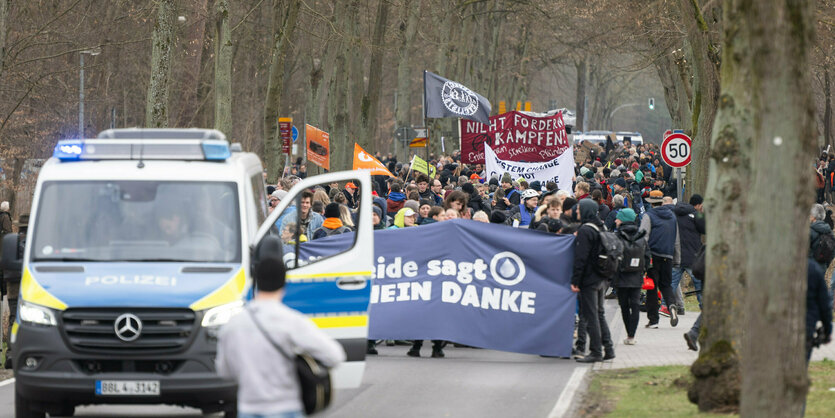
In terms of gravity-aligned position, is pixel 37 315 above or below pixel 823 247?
below

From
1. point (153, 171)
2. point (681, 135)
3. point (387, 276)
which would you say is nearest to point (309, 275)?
point (153, 171)

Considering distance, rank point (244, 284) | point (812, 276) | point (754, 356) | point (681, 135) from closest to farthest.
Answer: point (754, 356)
point (812, 276)
point (244, 284)
point (681, 135)

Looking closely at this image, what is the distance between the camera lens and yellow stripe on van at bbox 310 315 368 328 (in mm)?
10094

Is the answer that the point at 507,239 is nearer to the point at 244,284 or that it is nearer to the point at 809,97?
the point at 244,284

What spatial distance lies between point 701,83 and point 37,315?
1327 centimetres

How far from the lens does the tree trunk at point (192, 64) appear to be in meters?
36.1

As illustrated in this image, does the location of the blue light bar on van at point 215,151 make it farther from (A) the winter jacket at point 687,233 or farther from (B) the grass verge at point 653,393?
(A) the winter jacket at point 687,233

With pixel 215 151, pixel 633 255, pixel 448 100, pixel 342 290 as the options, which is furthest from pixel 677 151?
pixel 215 151

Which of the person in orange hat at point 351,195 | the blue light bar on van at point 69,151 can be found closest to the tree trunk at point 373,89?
the person in orange hat at point 351,195

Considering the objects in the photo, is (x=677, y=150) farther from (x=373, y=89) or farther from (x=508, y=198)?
(x=373, y=89)

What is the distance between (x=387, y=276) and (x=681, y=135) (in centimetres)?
966

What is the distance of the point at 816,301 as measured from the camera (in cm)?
896

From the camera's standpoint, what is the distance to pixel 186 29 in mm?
41375

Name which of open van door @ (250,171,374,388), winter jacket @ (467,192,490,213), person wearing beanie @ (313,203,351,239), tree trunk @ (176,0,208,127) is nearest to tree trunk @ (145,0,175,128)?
winter jacket @ (467,192,490,213)
